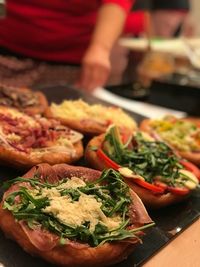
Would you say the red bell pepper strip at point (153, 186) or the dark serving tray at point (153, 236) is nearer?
the dark serving tray at point (153, 236)

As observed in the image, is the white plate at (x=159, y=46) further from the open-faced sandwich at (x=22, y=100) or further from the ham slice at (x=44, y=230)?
the ham slice at (x=44, y=230)

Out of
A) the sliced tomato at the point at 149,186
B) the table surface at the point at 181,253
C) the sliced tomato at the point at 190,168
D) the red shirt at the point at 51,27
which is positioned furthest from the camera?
the red shirt at the point at 51,27

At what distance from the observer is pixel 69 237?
1.28 metres

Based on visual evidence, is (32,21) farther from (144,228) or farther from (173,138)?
(144,228)

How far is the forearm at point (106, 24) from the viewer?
297cm

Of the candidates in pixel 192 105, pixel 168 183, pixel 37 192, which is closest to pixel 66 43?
pixel 192 105

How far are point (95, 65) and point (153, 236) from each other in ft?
5.31

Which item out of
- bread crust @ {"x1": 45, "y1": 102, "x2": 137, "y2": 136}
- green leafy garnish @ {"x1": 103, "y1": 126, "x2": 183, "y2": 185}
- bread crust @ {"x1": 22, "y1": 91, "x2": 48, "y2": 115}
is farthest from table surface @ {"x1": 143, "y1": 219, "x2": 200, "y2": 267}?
bread crust @ {"x1": 22, "y1": 91, "x2": 48, "y2": 115}

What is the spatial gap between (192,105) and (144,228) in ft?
6.76

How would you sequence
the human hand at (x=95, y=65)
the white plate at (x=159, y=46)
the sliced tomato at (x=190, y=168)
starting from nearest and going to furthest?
the sliced tomato at (x=190, y=168), the human hand at (x=95, y=65), the white plate at (x=159, y=46)

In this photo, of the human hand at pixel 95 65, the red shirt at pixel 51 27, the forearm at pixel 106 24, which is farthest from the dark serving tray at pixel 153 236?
the red shirt at pixel 51 27

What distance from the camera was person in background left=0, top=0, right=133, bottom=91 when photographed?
2971mm

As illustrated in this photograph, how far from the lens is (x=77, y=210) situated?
1.34 m

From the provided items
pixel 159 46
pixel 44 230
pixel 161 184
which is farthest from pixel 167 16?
pixel 44 230
